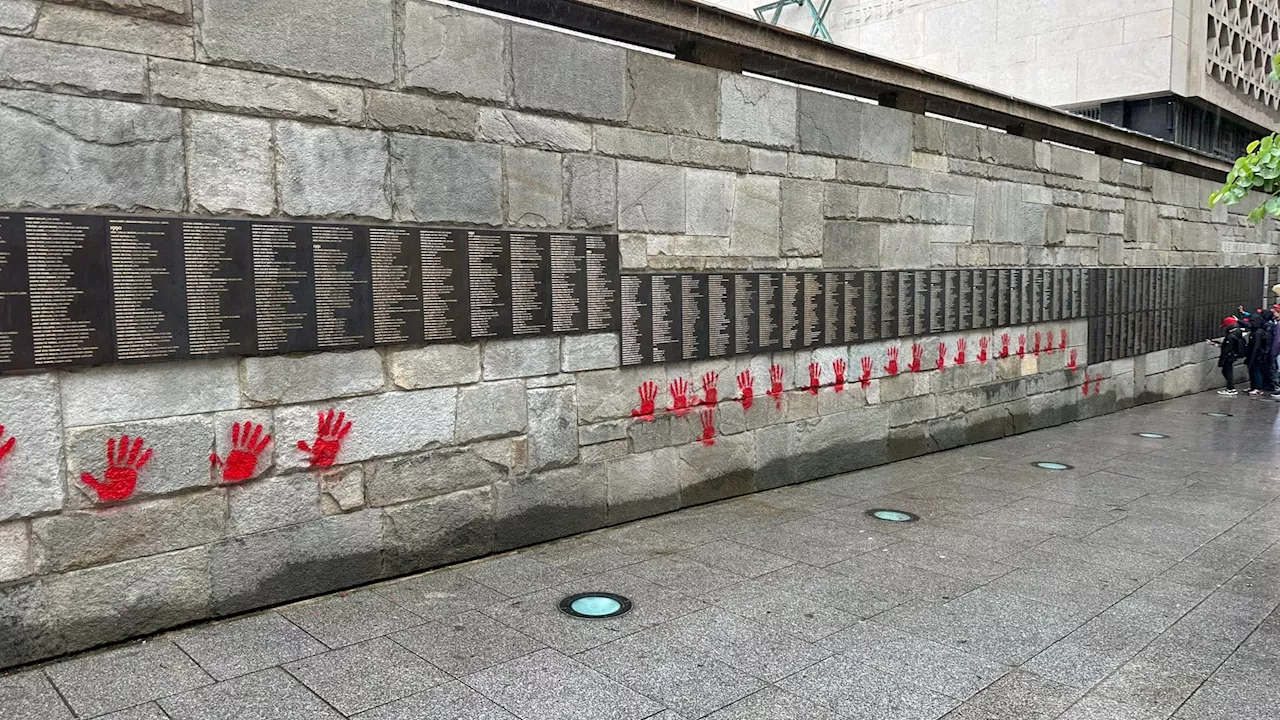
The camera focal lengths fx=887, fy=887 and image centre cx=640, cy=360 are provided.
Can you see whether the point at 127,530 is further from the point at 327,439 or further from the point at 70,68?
the point at 70,68

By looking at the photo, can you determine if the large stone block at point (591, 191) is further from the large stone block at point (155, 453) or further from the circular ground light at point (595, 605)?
the large stone block at point (155, 453)

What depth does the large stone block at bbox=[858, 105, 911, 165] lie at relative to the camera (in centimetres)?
809

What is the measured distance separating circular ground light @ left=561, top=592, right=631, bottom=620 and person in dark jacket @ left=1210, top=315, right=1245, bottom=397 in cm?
1369

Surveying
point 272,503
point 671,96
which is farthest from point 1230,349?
point 272,503

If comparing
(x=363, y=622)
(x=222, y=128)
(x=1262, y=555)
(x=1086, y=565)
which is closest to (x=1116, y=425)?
(x=1262, y=555)

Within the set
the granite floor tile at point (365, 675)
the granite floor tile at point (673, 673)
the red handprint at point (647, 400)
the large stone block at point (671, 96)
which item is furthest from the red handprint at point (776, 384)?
the granite floor tile at point (365, 675)

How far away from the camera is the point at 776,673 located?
3.86 meters

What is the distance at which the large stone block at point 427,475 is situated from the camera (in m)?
5.02

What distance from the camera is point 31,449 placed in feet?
12.8

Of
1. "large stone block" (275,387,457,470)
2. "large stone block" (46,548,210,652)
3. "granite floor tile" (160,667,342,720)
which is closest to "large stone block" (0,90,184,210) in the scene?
"large stone block" (275,387,457,470)

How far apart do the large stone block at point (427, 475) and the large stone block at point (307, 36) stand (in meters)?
2.16

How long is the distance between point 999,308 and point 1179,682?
21.5 feet

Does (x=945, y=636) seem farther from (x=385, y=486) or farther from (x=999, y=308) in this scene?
(x=999, y=308)

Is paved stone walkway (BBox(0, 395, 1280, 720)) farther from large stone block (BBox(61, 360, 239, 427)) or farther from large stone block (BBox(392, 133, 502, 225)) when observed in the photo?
large stone block (BBox(392, 133, 502, 225))
